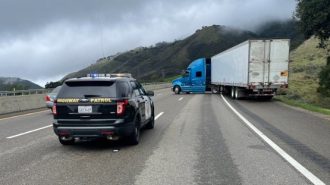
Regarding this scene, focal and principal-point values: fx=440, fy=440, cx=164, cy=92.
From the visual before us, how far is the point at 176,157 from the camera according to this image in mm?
8656

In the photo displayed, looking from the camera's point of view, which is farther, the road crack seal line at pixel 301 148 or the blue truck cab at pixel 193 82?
the blue truck cab at pixel 193 82

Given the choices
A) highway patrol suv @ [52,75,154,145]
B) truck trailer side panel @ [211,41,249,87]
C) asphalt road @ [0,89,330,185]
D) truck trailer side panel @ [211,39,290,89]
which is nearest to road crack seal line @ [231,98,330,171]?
asphalt road @ [0,89,330,185]

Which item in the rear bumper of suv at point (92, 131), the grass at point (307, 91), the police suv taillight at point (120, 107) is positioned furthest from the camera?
the grass at point (307, 91)

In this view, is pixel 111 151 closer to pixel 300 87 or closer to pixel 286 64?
pixel 286 64

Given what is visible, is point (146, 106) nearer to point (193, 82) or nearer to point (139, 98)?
point (139, 98)

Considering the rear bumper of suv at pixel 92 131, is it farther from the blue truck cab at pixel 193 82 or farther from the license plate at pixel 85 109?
the blue truck cab at pixel 193 82

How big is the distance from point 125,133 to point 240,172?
325 cm

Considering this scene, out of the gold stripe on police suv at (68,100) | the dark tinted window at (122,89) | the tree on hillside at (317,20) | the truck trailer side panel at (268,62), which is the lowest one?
the gold stripe on police suv at (68,100)

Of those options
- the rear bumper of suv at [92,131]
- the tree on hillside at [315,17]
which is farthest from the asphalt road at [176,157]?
the tree on hillside at [315,17]

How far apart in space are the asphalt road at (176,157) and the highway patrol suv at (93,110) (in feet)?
1.37

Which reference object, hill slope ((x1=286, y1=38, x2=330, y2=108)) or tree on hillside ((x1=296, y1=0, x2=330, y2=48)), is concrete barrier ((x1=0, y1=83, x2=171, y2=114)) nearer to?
hill slope ((x1=286, y1=38, x2=330, y2=108))

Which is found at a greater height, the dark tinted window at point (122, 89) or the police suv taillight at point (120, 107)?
the dark tinted window at point (122, 89)

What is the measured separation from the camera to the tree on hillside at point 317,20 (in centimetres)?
3391

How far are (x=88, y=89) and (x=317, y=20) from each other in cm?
A: 2831
